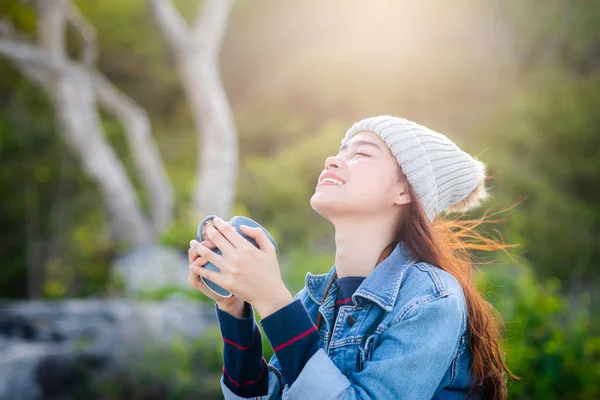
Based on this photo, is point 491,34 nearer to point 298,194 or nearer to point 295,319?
point 298,194

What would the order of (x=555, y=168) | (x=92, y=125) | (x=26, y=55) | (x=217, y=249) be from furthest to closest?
(x=555, y=168), (x=92, y=125), (x=26, y=55), (x=217, y=249)

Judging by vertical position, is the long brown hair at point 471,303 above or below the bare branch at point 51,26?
below

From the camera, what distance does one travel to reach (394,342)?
1390 mm

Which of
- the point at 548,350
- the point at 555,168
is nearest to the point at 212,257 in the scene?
the point at 548,350

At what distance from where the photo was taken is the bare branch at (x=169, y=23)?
7.41 metres

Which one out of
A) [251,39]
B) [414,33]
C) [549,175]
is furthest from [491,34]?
[251,39]

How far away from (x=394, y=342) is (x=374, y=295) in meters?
0.14

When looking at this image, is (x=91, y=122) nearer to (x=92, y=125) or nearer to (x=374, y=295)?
(x=92, y=125)

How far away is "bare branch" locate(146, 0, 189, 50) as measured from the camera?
7414mm

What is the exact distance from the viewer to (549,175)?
9953mm

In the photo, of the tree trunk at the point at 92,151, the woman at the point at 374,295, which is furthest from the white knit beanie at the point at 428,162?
the tree trunk at the point at 92,151

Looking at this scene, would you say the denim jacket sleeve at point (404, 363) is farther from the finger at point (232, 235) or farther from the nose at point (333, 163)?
the nose at point (333, 163)

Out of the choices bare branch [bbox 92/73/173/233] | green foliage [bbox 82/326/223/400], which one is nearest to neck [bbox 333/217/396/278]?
green foliage [bbox 82/326/223/400]

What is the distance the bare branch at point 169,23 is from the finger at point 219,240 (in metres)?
6.60
